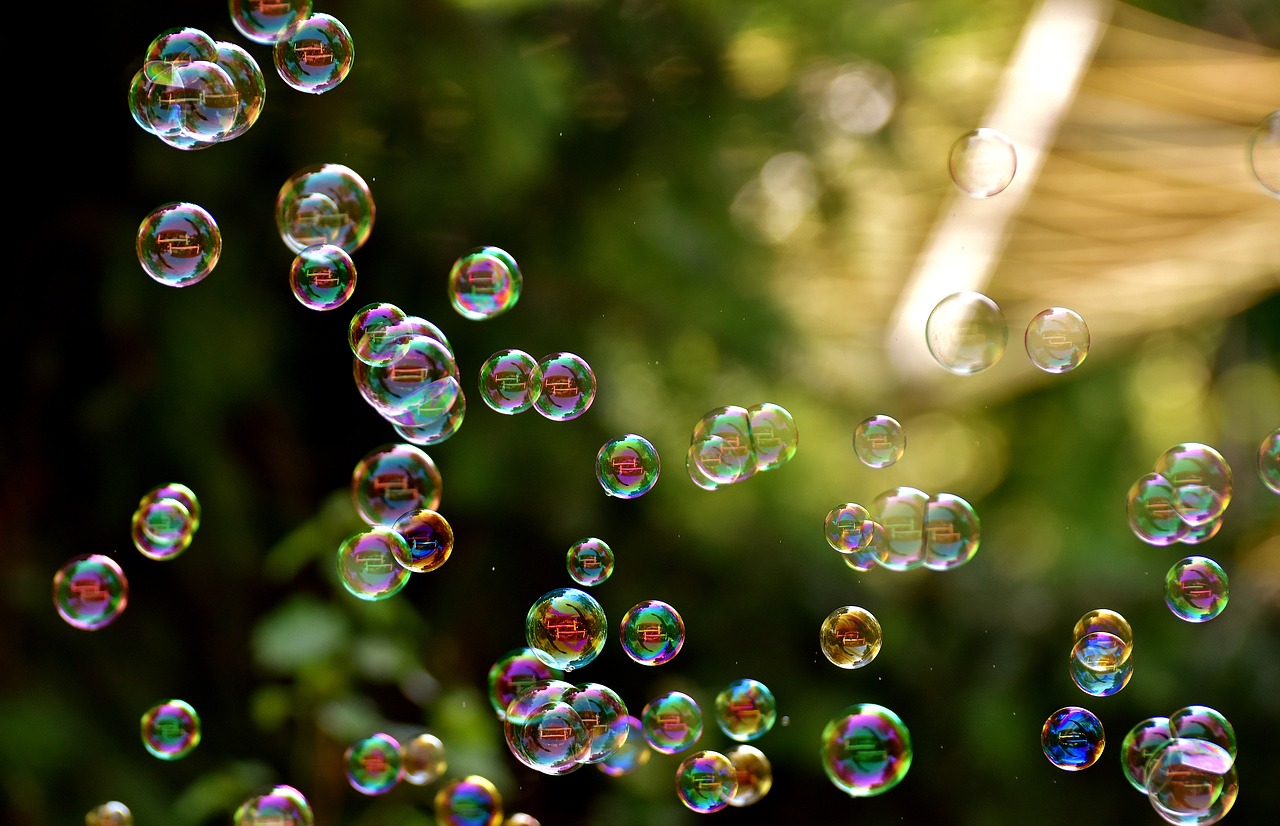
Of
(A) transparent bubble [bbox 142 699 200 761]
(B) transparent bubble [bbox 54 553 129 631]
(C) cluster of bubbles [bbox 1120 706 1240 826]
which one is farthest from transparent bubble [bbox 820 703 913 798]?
(B) transparent bubble [bbox 54 553 129 631]

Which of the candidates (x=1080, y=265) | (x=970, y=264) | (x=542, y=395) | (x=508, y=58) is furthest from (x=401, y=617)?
(x=1080, y=265)

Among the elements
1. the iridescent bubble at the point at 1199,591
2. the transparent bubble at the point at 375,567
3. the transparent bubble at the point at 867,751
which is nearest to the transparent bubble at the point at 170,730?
the transparent bubble at the point at 375,567

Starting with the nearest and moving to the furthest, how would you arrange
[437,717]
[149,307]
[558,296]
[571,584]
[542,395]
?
1. [542,395]
2. [437,717]
3. [149,307]
4. [558,296]
5. [571,584]

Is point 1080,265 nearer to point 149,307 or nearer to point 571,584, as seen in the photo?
point 571,584

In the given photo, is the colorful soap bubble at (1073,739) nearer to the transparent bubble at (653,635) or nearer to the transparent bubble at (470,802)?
the transparent bubble at (653,635)

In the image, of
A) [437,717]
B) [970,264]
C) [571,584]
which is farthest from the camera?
[970,264]

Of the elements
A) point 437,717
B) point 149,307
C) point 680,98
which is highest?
point 680,98

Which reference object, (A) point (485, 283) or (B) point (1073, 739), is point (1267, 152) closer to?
(B) point (1073, 739)

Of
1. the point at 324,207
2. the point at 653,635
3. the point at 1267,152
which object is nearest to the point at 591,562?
the point at 653,635
